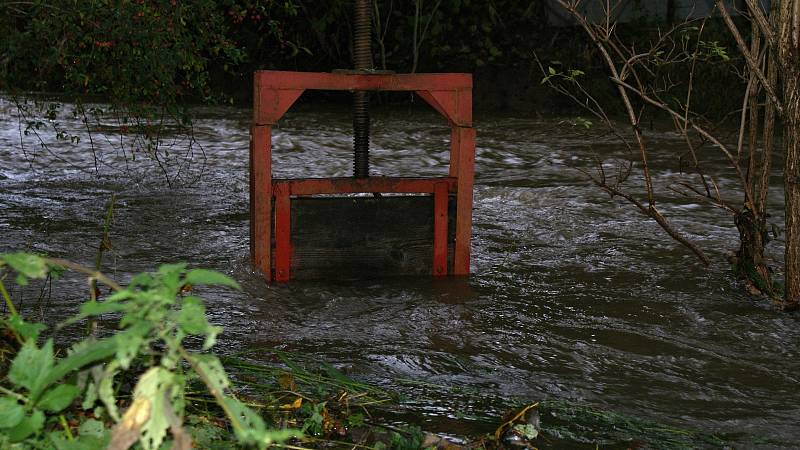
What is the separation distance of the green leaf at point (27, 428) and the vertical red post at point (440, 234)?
395 cm

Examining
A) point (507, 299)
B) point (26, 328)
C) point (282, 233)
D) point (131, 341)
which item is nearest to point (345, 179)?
point (282, 233)

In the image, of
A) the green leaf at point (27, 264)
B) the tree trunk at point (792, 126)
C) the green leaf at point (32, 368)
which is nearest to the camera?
the green leaf at point (27, 264)

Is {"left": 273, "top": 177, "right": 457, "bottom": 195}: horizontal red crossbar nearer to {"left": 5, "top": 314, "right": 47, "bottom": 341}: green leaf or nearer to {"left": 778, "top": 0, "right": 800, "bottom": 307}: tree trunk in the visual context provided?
{"left": 778, "top": 0, "right": 800, "bottom": 307}: tree trunk

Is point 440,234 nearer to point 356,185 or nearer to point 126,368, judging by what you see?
point 356,185

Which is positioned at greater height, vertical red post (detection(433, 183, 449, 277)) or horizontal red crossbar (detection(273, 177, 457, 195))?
horizontal red crossbar (detection(273, 177, 457, 195))

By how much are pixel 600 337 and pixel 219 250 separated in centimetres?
266

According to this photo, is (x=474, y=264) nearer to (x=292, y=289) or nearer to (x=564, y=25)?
(x=292, y=289)

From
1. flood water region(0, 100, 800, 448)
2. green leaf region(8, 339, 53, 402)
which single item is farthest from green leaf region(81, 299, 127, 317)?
flood water region(0, 100, 800, 448)

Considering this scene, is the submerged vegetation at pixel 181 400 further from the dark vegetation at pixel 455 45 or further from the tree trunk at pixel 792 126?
the dark vegetation at pixel 455 45

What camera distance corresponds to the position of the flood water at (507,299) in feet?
13.7

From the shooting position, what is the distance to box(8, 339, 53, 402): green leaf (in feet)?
7.10

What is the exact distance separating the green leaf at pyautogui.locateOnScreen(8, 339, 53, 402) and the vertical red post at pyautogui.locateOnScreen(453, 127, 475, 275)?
390 centimetres

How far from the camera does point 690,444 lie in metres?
3.53

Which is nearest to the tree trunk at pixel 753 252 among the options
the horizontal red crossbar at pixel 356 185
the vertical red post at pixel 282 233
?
the horizontal red crossbar at pixel 356 185
